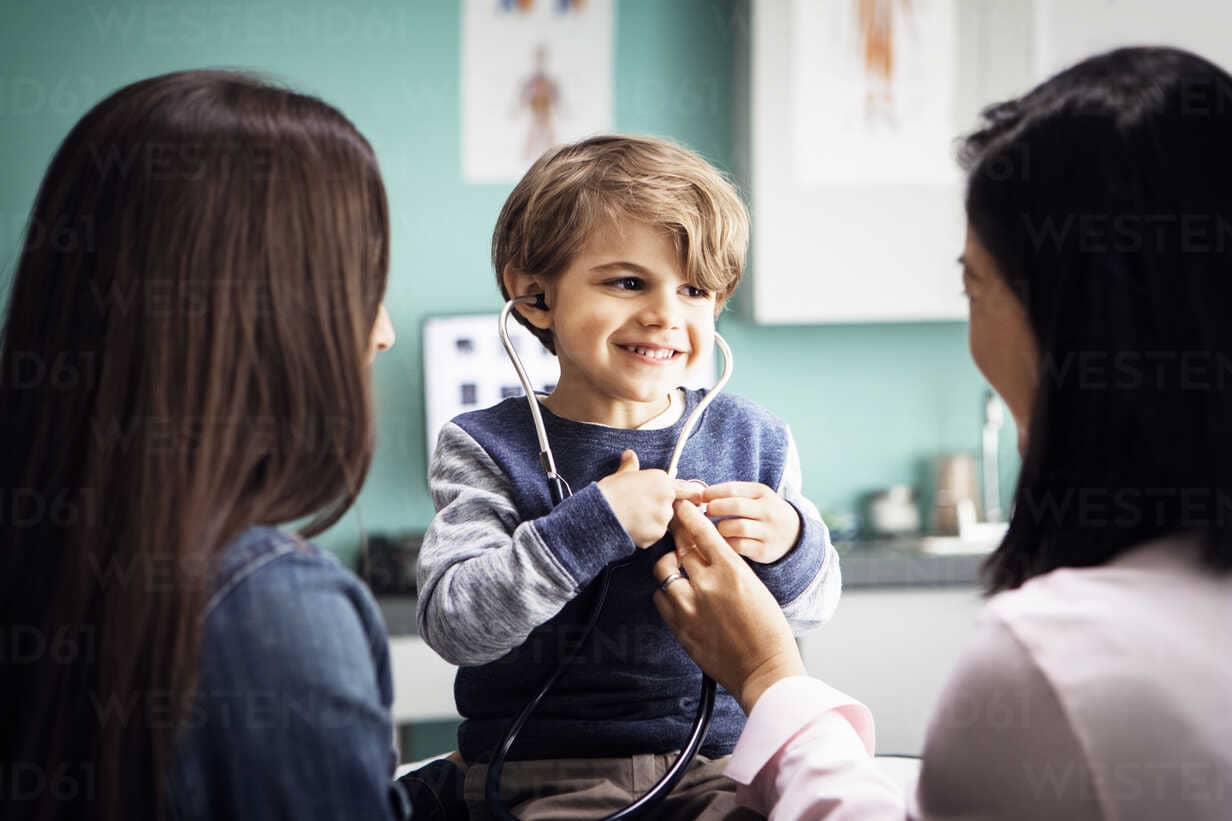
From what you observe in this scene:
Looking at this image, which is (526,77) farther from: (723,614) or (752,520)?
(723,614)

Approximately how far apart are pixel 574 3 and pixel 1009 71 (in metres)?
1.16

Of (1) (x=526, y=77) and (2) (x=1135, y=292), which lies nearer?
(2) (x=1135, y=292)

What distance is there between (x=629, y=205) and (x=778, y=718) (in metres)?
0.55

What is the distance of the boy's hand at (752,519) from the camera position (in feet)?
3.56

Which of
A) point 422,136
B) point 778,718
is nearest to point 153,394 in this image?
point 778,718

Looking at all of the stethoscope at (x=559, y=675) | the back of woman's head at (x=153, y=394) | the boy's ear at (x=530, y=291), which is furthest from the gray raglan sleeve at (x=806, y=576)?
the back of woman's head at (x=153, y=394)

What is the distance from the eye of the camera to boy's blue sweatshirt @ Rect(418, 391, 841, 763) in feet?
3.34

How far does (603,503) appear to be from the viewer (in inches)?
40.3

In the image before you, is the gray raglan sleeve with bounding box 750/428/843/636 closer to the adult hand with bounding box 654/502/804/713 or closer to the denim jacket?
the adult hand with bounding box 654/502/804/713

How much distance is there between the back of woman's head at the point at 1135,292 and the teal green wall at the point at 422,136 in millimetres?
2392

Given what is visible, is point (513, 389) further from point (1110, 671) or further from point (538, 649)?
point (1110, 671)

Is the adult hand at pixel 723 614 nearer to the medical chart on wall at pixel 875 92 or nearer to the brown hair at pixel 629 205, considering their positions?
the brown hair at pixel 629 205

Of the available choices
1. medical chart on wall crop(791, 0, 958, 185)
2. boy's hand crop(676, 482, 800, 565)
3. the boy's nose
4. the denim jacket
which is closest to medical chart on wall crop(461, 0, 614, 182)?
medical chart on wall crop(791, 0, 958, 185)

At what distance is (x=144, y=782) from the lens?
68cm
